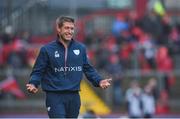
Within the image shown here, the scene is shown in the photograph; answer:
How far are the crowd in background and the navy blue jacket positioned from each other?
40.8ft

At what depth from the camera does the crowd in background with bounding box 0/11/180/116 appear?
2142 cm

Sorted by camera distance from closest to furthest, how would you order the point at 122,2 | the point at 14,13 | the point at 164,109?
the point at 164,109, the point at 14,13, the point at 122,2

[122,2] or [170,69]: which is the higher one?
[122,2]

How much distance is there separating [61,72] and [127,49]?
12993 mm

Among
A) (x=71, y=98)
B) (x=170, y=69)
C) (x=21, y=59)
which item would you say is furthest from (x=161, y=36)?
(x=71, y=98)

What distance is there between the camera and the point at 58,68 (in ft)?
28.6

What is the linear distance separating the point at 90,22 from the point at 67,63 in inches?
593

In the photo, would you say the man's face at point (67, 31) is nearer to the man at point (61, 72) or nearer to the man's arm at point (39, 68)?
the man at point (61, 72)

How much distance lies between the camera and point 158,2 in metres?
24.0

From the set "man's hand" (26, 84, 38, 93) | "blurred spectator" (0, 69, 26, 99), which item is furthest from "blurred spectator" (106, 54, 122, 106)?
"man's hand" (26, 84, 38, 93)

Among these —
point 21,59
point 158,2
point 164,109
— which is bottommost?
point 164,109

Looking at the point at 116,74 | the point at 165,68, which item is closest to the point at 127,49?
the point at 116,74

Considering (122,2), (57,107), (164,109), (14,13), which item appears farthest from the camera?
(122,2)

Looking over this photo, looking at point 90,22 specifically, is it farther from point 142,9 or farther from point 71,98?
point 71,98
